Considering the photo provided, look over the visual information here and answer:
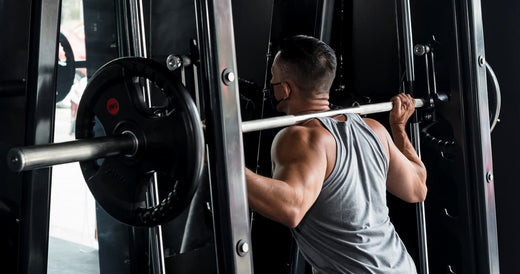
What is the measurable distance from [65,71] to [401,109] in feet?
4.19

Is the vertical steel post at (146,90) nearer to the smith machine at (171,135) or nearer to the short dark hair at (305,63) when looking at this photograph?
the smith machine at (171,135)

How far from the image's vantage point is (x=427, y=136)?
2.57 m

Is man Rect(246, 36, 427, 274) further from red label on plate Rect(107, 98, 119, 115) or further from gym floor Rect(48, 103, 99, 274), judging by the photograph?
gym floor Rect(48, 103, 99, 274)

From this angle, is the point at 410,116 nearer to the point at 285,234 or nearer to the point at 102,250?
the point at 285,234

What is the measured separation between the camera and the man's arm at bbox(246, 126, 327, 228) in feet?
5.14

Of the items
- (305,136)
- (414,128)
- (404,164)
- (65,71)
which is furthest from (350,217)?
(65,71)

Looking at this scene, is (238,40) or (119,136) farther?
(238,40)

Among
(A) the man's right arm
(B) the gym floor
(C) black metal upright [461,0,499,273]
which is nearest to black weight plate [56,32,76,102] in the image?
(B) the gym floor

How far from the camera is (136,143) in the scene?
140 centimetres

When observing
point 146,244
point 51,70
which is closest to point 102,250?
point 146,244

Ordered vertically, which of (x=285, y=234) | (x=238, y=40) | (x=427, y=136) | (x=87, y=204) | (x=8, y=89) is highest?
(x=238, y=40)

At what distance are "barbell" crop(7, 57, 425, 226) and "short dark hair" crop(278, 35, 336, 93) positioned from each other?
0.66 m

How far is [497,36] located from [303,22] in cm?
106

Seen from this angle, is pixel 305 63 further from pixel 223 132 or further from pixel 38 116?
pixel 38 116
